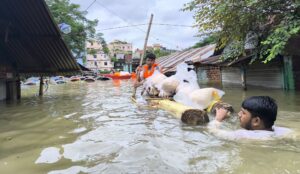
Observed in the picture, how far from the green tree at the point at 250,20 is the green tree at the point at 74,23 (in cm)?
2625

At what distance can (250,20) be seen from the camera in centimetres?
940

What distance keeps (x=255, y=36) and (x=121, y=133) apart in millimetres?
7337

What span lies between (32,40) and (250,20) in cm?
756

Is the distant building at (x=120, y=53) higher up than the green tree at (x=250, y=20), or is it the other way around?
the distant building at (x=120, y=53)

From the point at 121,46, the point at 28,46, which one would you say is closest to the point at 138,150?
the point at 28,46

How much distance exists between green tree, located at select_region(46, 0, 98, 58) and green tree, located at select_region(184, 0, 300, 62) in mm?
26248

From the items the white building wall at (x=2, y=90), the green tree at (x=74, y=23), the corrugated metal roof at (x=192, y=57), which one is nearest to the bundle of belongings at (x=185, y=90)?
the white building wall at (x=2, y=90)

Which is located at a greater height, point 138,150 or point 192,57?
point 192,57

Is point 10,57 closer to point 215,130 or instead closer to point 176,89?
point 176,89

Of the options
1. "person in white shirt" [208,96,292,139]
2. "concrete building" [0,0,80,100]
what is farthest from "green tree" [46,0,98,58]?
"person in white shirt" [208,96,292,139]

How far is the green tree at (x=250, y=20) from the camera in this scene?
7457 mm

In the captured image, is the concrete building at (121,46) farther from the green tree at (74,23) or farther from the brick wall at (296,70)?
the brick wall at (296,70)

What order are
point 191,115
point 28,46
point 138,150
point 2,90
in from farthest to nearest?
1. point 2,90
2. point 28,46
3. point 191,115
4. point 138,150

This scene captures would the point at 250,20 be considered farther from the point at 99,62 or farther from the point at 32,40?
the point at 99,62
